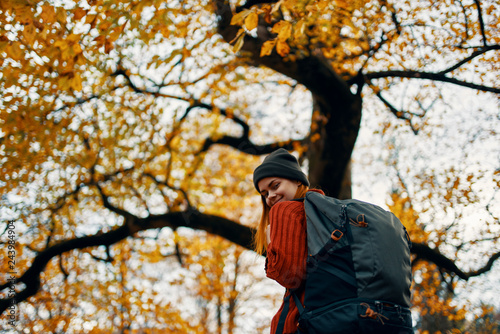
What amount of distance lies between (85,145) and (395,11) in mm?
5708

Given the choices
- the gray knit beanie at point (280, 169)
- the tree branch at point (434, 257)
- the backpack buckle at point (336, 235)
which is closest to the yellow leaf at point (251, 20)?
the gray knit beanie at point (280, 169)

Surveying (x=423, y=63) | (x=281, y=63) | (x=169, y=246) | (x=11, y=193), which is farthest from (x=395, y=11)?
(x=169, y=246)

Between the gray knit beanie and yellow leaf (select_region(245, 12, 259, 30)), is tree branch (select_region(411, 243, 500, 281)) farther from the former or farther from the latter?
yellow leaf (select_region(245, 12, 259, 30))

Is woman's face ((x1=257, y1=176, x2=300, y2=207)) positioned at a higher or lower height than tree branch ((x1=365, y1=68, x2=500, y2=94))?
lower

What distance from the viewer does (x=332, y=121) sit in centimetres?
546

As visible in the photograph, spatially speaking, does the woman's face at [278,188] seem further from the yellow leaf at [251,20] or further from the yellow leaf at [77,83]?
the yellow leaf at [77,83]

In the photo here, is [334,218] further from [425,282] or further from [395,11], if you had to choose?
[425,282]

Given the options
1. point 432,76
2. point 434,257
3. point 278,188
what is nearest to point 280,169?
point 278,188

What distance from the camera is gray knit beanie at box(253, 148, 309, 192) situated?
2314 mm

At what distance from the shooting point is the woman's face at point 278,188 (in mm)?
2322

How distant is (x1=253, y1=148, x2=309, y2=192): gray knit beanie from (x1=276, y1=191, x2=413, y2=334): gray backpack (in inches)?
23.7

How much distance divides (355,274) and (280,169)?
862 mm

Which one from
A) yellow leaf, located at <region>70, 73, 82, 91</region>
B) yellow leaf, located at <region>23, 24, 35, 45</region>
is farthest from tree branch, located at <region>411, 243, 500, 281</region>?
yellow leaf, located at <region>23, 24, 35, 45</region>

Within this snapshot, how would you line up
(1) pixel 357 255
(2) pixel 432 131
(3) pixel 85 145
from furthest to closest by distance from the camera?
(2) pixel 432 131, (3) pixel 85 145, (1) pixel 357 255
